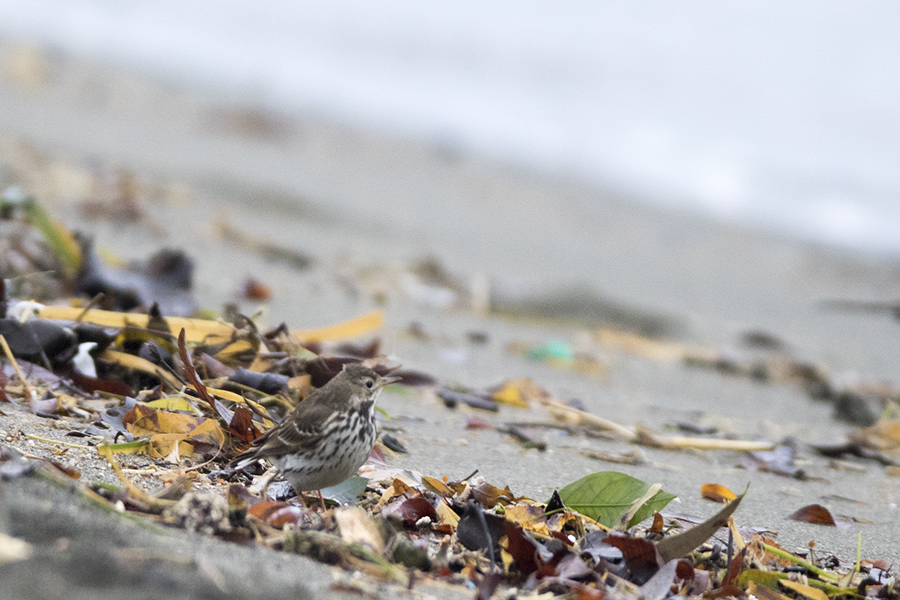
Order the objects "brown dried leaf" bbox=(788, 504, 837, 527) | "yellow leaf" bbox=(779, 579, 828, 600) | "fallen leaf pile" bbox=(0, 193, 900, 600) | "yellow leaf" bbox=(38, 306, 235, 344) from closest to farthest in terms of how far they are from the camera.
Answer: "fallen leaf pile" bbox=(0, 193, 900, 600) < "yellow leaf" bbox=(779, 579, 828, 600) < "brown dried leaf" bbox=(788, 504, 837, 527) < "yellow leaf" bbox=(38, 306, 235, 344)

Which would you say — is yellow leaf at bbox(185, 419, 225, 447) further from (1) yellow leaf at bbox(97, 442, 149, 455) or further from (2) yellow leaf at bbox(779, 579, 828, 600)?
(2) yellow leaf at bbox(779, 579, 828, 600)

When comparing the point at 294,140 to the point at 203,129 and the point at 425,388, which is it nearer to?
the point at 203,129

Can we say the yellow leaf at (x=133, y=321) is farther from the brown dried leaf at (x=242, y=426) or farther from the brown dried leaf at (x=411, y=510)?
the brown dried leaf at (x=411, y=510)

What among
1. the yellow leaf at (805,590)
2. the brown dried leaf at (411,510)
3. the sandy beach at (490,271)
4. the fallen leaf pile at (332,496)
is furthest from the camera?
the sandy beach at (490,271)

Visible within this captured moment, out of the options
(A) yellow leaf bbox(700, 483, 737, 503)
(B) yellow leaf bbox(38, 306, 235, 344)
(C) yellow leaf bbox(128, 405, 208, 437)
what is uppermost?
(B) yellow leaf bbox(38, 306, 235, 344)

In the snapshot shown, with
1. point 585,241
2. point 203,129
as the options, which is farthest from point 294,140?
point 585,241

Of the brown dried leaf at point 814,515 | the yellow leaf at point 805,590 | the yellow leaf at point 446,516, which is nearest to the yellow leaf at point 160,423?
the yellow leaf at point 446,516

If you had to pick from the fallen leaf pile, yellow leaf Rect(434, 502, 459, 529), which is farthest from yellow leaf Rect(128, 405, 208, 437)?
yellow leaf Rect(434, 502, 459, 529)
